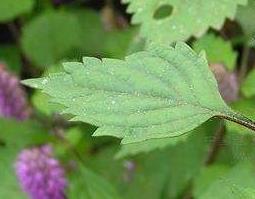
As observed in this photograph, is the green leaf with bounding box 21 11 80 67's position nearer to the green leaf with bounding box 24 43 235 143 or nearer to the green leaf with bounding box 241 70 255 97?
the green leaf with bounding box 241 70 255 97

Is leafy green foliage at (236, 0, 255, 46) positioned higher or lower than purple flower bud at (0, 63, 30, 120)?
higher

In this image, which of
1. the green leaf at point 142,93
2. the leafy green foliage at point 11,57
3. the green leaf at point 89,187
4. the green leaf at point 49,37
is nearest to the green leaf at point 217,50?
the green leaf at point 89,187

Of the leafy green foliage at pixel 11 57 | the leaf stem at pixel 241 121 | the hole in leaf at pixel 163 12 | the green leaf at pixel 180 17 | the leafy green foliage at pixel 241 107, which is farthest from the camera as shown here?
the leafy green foliage at pixel 11 57

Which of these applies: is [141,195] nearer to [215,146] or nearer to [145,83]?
[215,146]

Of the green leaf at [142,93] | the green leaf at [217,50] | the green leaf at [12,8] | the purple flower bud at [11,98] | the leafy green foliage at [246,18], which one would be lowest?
the purple flower bud at [11,98]

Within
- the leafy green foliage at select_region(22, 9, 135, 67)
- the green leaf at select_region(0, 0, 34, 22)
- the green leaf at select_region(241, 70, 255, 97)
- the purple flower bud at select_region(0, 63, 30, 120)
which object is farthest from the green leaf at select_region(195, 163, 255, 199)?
the green leaf at select_region(0, 0, 34, 22)

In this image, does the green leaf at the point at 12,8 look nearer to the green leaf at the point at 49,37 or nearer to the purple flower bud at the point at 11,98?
the green leaf at the point at 49,37

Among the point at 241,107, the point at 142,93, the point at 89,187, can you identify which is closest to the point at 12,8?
the point at 89,187
